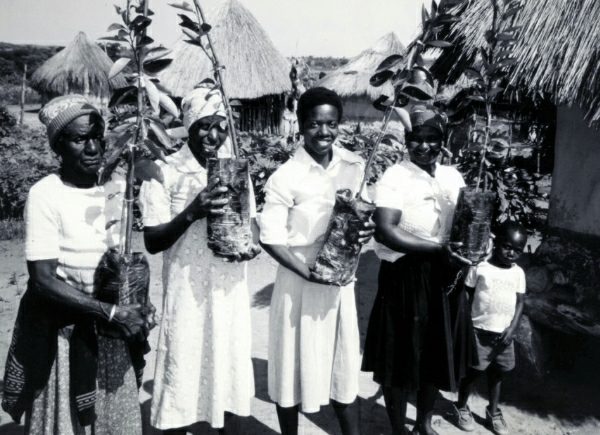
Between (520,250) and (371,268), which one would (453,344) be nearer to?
(520,250)

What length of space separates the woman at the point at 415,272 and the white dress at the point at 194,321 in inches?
30.2

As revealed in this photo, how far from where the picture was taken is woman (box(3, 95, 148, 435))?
1961mm

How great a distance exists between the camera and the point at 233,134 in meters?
2.26

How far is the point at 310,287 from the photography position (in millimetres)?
2480

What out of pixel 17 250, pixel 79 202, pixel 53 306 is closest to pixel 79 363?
pixel 53 306

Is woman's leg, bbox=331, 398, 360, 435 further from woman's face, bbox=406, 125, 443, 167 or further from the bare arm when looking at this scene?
woman's face, bbox=406, 125, 443, 167

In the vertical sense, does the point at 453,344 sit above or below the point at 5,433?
above

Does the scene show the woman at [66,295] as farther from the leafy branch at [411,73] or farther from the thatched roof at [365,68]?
the thatched roof at [365,68]

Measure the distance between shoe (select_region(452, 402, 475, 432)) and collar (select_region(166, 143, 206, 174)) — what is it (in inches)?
86.9

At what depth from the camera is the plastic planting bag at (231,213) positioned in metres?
2.12

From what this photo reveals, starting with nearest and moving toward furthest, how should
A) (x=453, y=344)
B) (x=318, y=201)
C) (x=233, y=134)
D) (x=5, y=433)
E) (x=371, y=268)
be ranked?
(x=233, y=134) → (x=318, y=201) → (x=453, y=344) → (x=5, y=433) → (x=371, y=268)

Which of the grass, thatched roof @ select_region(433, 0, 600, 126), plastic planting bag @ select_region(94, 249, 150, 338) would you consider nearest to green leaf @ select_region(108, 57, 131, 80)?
plastic planting bag @ select_region(94, 249, 150, 338)

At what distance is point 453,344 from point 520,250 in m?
0.80

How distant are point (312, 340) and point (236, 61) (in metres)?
9.26
